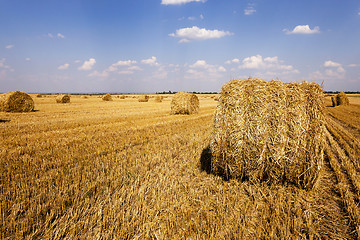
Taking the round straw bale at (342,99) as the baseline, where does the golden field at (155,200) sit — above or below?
below

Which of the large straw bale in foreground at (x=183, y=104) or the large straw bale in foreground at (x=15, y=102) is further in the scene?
the large straw bale in foreground at (x=183, y=104)

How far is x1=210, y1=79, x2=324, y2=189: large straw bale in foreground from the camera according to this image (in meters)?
3.70

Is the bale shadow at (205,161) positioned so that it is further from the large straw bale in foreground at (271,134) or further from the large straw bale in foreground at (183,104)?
the large straw bale in foreground at (183,104)

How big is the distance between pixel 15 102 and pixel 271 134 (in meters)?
19.0

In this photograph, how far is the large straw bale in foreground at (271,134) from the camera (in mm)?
3697

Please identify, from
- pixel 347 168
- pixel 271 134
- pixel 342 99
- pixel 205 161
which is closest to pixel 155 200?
pixel 205 161

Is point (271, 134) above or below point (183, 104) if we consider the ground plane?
below

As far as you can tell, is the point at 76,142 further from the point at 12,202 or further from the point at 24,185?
the point at 12,202

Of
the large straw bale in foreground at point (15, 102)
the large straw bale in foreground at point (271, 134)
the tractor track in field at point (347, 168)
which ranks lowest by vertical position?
the tractor track in field at point (347, 168)

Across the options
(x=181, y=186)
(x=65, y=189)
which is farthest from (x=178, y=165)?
(x=65, y=189)

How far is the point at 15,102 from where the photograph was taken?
14961mm

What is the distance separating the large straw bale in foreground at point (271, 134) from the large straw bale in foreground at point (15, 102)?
17698 millimetres

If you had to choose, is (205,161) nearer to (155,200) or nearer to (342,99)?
(155,200)

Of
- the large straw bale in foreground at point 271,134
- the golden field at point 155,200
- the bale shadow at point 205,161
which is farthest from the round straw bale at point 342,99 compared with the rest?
the bale shadow at point 205,161
